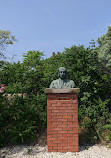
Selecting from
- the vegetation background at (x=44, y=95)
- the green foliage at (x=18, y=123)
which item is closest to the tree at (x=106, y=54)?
the vegetation background at (x=44, y=95)

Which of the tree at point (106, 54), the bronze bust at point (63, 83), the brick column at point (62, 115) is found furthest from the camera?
the tree at point (106, 54)

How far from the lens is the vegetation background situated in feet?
15.1

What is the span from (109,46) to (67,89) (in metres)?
4.74

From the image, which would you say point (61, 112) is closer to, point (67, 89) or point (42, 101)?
point (67, 89)

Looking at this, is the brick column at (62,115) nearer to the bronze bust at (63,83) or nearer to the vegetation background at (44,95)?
the bronze bust at (63,83)

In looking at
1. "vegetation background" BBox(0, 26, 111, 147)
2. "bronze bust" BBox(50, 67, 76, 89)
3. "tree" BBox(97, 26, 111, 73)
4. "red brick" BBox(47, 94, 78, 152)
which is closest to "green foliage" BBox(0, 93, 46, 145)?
"vegetation background" BBox(0, 26, 111, 147)

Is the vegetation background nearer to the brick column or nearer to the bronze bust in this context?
the brick column

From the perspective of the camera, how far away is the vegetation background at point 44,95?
181 inches

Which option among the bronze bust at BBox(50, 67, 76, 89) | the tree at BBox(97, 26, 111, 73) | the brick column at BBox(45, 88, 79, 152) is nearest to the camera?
the brick column at BBox(45, 88, 79, 152)

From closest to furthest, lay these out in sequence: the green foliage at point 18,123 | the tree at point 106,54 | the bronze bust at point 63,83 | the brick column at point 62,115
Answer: the brick column at point 62,115 < the bronze bust at point 63,83 < the green foliage at point 18,123 < the tree at point 106,54

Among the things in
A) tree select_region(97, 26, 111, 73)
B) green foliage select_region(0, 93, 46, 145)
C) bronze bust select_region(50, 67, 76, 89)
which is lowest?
green foliage select_region(0, 93, 46, 145)

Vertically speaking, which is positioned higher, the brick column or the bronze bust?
the bronze bust

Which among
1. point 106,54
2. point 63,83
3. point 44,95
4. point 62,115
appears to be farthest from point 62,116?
point 106,54

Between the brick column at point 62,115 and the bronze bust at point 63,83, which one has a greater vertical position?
→ the bronze bust at point 63,83
